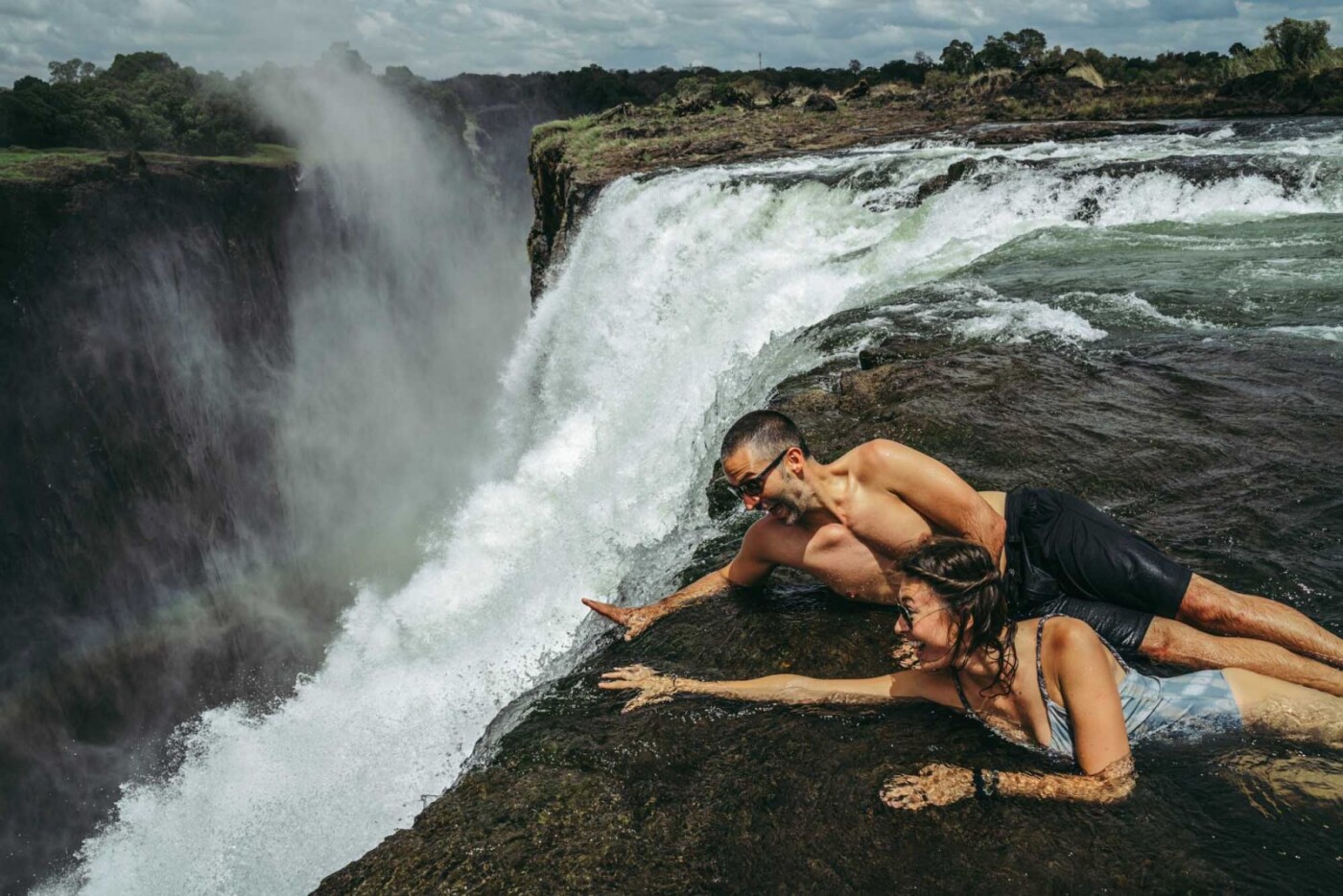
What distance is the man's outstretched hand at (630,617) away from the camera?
3.88m

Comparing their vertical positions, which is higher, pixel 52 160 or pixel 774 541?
pixel 52 160

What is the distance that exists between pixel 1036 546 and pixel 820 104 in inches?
1012

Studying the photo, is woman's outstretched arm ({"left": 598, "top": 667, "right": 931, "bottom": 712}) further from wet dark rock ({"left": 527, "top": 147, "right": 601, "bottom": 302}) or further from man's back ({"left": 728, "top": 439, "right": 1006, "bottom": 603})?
wet dark rock ({"left": 527, "top": 147, "right": 601, "bottom": 302})

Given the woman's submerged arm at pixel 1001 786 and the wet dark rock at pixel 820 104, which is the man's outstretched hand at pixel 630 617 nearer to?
the woman's submerged arm at pixel 1001 786

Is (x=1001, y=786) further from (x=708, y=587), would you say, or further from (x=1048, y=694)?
(x=708, y=587)

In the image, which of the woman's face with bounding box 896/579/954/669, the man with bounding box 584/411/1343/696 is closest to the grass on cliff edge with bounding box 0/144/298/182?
the man with bounding box 584/411/1343/696

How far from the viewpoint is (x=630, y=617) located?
392 centimetres

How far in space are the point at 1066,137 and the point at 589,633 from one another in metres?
15.3

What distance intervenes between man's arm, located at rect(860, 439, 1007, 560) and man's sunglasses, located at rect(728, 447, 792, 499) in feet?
1.11

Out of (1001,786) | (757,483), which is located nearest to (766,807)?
(1001,786)

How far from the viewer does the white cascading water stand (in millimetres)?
5625

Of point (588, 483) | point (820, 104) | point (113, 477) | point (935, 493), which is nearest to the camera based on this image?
point (935, 493)

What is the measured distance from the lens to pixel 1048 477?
460 cm

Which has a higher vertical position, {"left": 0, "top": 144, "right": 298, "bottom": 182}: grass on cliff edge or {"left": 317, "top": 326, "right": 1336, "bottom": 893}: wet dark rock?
{"left": 0, "top": 144, "right": 298, "bottom": 182}: grass on cliff edge
